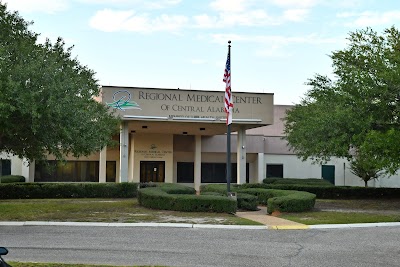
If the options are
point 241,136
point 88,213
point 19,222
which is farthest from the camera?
point 241,136

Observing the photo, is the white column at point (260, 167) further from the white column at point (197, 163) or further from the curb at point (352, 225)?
the curb at point (352, 225)

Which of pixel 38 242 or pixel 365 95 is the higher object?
pixel 365 95

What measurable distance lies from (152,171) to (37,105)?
88.9ft

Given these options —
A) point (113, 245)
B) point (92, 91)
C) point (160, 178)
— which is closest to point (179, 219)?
point (113, 245)

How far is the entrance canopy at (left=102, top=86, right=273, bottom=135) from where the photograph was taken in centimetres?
3416

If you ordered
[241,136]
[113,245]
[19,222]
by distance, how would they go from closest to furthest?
[113,245], [19,222], [241,136]

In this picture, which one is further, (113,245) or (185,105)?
(185,105)

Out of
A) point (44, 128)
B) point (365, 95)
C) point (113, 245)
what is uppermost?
point (365, 95)

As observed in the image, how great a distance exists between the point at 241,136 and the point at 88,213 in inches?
775

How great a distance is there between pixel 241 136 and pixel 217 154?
30.0 feet

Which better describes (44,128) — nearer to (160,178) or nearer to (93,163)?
(160,178)

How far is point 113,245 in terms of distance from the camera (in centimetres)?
1255

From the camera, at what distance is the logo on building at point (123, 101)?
34031mm

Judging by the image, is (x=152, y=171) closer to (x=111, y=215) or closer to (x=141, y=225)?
(x=111, y=215)
